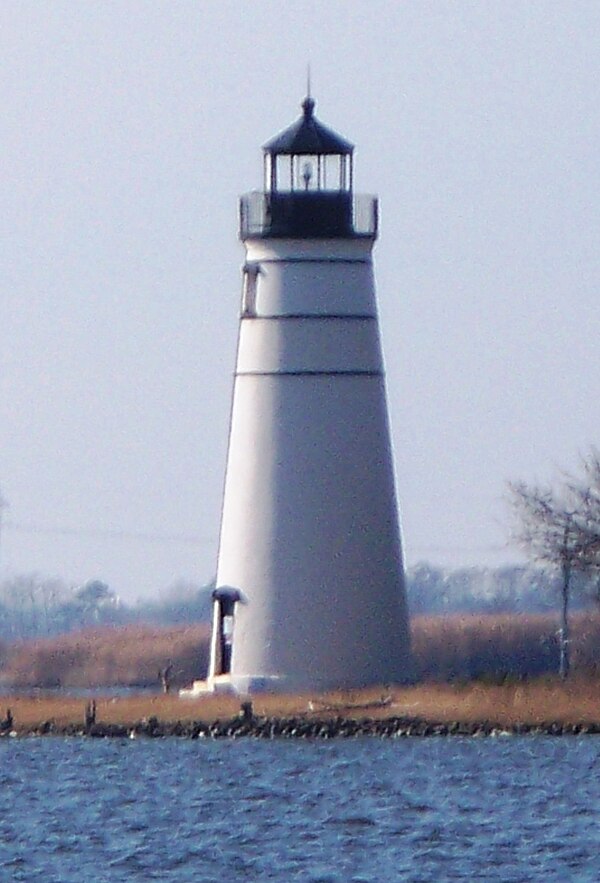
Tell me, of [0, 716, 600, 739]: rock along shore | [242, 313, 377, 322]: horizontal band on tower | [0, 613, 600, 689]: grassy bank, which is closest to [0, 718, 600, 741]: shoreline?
[0, 716, 600, 739]: rock along shore

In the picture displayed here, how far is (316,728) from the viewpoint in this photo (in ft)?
130

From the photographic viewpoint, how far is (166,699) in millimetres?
43031

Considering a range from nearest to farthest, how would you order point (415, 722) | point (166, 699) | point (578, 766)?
point (578, 766) < point (415, 722) < point (166, 699)

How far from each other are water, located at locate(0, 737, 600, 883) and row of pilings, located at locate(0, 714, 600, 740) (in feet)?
0.95

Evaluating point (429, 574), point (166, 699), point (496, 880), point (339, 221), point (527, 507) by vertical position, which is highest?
point (429, 574)

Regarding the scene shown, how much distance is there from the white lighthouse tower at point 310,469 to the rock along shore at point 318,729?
1705 mm

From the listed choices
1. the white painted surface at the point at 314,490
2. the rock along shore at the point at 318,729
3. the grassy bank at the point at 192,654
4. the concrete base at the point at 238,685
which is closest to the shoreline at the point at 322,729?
the rock along shore at the point at 318,729

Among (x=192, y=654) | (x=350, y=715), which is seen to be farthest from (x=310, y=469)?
(x=192, y=654)

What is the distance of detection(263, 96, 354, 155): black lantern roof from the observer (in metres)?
42.7

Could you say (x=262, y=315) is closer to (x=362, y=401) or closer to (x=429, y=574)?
(x=362, y=401)

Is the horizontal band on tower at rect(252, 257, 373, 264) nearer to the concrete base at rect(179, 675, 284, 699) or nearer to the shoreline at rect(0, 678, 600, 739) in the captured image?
the concrete base at rect(179, 675, 284, 699)

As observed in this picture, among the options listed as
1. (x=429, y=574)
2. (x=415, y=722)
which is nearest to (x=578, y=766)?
(x=415, y=722)

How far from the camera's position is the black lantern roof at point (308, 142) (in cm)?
4272

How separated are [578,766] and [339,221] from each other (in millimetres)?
8938
